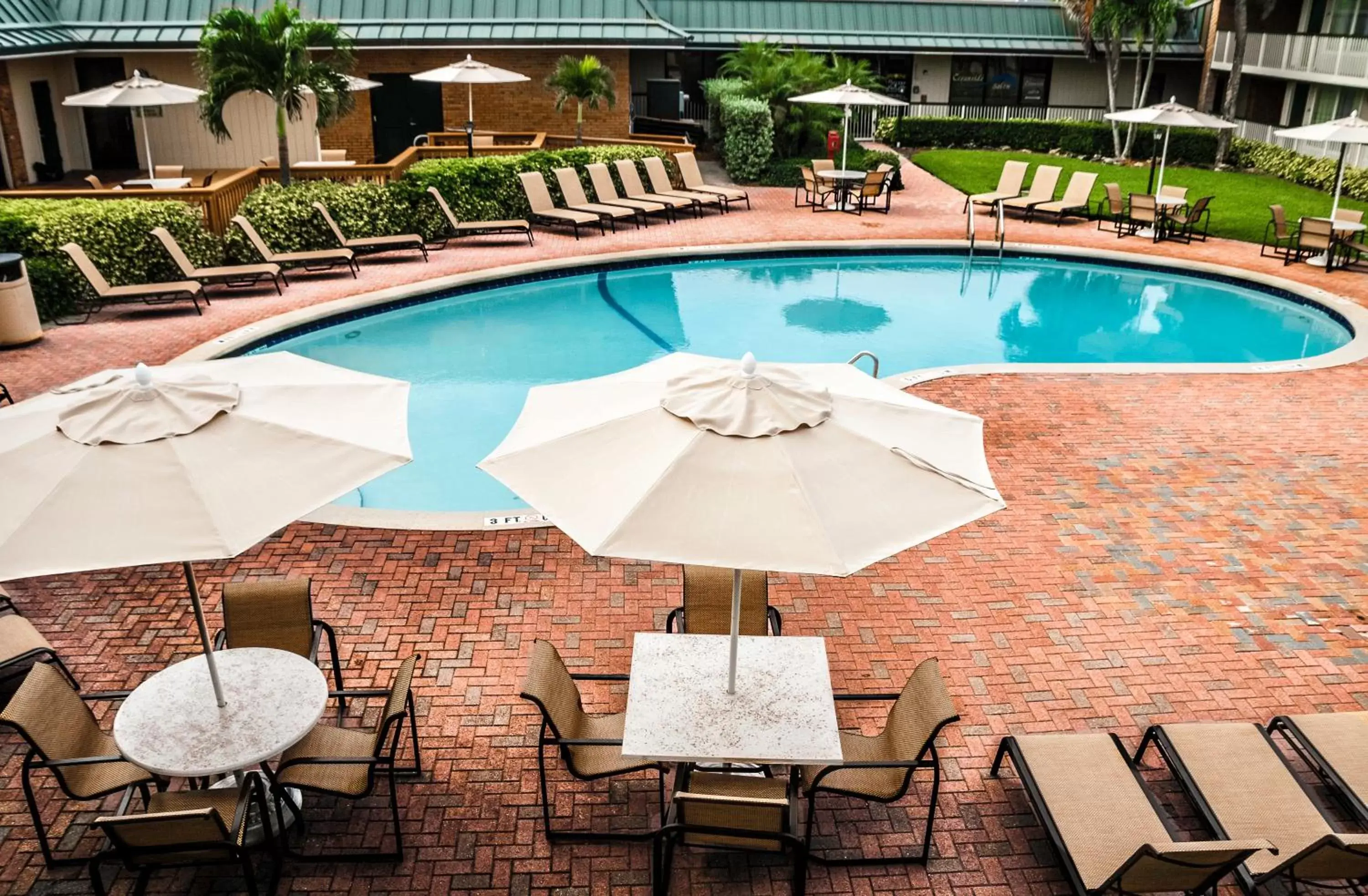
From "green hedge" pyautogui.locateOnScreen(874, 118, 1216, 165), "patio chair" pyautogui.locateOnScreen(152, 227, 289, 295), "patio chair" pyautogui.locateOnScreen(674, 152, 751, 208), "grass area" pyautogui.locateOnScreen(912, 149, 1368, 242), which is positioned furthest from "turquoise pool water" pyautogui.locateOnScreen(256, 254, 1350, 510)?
"green hedge" pyautogui.locateOnScreen(874, 118, 1216, 165)

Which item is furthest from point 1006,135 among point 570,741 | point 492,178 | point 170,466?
point 170,466

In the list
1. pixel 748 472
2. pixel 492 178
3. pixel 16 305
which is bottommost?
pixel 16 305

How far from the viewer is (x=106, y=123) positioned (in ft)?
81.4

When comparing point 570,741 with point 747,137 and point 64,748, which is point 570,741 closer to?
point 64,748

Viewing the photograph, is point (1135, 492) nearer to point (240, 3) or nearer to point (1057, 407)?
point (1057, 407)

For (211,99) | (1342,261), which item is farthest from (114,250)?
(1342,261)

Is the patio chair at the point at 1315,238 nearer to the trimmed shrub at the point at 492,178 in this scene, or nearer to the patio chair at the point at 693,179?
the patio chair at the point at 693,179

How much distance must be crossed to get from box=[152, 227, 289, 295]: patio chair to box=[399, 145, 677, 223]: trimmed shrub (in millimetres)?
3398

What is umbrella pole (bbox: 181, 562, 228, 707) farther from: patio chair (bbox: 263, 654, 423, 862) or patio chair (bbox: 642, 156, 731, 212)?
patio chair (bbox: 642, 156, 731, 212)

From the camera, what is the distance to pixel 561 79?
2284cm

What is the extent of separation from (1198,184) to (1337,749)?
965 inches

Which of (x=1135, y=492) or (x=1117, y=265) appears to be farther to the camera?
(x=1117, y=265)

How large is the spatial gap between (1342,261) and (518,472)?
1823 cm

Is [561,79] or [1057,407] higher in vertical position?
[561,79]
